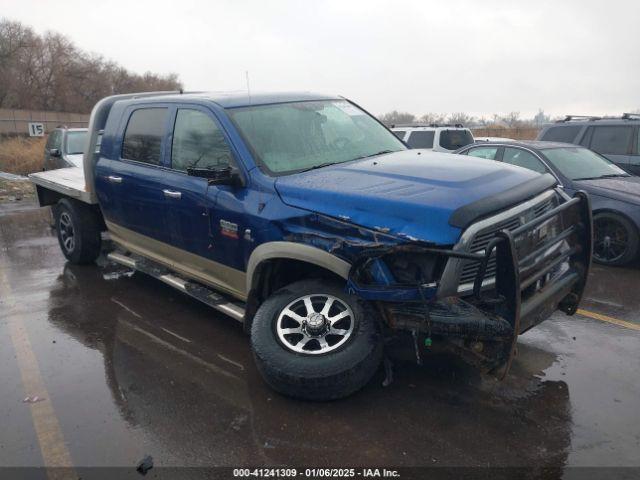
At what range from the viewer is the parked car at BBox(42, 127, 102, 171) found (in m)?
11.8

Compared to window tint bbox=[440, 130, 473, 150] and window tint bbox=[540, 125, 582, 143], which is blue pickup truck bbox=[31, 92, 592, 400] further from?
window tint bbox=[440, 130, 473, 150]

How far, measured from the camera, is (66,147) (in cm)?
1248

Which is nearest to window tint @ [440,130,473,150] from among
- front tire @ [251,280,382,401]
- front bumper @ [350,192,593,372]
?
front bumper @ [350,192,593,372]

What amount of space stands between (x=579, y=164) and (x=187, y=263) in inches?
228

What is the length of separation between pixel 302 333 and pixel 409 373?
3.04ft

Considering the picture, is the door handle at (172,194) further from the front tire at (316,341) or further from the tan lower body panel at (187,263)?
the front tire at (316,341)

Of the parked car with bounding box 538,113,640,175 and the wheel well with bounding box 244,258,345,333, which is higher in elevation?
the parked car with bounding box 538,113,640,175

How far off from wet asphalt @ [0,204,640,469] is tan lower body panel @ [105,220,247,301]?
1.63ft

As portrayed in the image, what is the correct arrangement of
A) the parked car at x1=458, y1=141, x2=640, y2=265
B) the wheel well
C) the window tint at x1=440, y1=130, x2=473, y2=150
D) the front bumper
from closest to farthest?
the front bumper
the wheel well
the parked car at x1=458, y1=141, x2=640, y2=265
the window tint at x1=440, y1=130, x2=473, y2=150

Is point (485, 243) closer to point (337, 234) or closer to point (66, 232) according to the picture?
point (337, 234)

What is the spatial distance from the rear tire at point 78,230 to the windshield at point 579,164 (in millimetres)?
6116

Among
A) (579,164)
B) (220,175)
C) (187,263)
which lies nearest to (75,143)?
(187,263)

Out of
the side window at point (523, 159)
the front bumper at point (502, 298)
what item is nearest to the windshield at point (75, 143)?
the side window at point (523, 159)

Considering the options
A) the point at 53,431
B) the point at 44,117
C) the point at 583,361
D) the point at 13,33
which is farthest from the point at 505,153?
the point at 13,33
